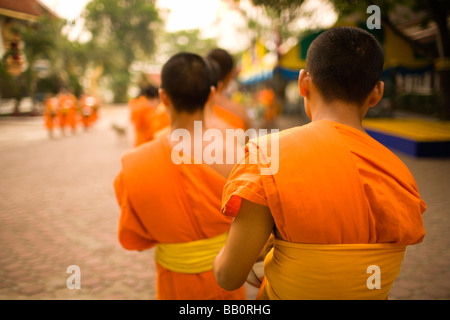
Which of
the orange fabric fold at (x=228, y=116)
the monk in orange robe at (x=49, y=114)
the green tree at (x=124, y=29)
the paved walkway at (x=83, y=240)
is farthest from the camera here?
the green tree at (x=124, y=29)

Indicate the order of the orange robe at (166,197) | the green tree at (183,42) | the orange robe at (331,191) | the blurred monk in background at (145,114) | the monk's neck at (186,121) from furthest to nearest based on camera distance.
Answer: the green tree at (183,42) < the blurred monk in background at (145,114) < the monk's neck at (186,121) < the orange robe at (166,197) < the orange robe at (331,191)

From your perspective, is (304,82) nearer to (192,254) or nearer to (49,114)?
(192,254)

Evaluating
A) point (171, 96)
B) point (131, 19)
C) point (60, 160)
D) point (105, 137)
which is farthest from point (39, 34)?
point (131, 19)

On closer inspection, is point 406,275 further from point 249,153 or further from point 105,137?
point 105,137

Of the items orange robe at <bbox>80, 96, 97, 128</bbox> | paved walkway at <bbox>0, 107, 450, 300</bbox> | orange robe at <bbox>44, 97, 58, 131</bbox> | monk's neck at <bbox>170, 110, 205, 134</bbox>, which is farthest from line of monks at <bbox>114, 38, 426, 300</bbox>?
orange robe at <bbox>80, 96, 97, 128</bbox>

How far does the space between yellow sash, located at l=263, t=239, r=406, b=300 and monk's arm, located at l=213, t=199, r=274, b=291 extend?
0.08 meters

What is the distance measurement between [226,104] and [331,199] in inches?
103

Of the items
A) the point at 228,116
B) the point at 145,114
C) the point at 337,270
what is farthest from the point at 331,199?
the point at 145,114

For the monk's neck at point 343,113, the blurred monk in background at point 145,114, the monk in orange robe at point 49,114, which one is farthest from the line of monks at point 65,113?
the monk's neck at point 343,113

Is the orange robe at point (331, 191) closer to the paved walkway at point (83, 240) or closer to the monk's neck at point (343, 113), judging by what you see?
the monk's neck at point (343, 113)

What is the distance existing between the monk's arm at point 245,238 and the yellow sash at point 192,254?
559 mm

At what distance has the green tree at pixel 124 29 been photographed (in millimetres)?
39656

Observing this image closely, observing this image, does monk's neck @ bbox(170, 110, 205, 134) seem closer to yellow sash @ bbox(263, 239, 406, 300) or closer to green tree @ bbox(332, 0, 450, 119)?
yellow sash @ bbox(263, 239, 406, 300)

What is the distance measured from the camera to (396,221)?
3.43ft
